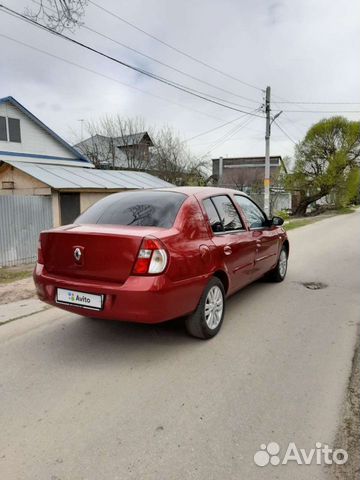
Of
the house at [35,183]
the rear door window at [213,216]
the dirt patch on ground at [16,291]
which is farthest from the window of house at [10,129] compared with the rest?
the rear door window at [213,216]

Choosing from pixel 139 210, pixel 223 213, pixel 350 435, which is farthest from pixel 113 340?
pixel 350 435

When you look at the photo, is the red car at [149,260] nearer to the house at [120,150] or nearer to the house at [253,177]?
the house at [253,177]

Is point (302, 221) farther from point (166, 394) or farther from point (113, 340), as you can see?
point (166, 394)

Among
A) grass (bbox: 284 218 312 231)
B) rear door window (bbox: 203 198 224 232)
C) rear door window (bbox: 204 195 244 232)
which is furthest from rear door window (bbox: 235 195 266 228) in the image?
grass (bbox: 284 218 312 231)

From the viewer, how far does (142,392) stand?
2928mm

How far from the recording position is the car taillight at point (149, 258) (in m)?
3.21

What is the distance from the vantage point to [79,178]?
14992 millimetres

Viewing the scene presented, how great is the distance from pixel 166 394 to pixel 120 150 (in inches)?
1069

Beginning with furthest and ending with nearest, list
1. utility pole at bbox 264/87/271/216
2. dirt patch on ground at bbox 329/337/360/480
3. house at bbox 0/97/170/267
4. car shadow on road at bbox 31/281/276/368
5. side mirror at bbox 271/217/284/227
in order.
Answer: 1. utility pole at bbox 264/87/271/216
2. house at bbox 0/97/170/267
3. side mirror at bbox 271/217/284/227
4. car shadow on road at bbox 31/281/276/368
5. dirt patch on ground at bbox 329/337/360/480

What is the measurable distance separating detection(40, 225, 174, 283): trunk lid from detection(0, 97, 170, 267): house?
7794mm

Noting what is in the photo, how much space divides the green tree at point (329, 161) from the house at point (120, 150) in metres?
12.9

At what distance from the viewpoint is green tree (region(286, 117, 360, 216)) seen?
99.1 feet

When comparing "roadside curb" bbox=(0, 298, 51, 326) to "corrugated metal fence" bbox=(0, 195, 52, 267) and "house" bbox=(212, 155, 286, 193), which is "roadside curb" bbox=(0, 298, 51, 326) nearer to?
"corrugated metal fence" bbox=(0, 195, 52, 267)

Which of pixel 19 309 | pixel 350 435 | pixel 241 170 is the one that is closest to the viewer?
pixel 350 435
